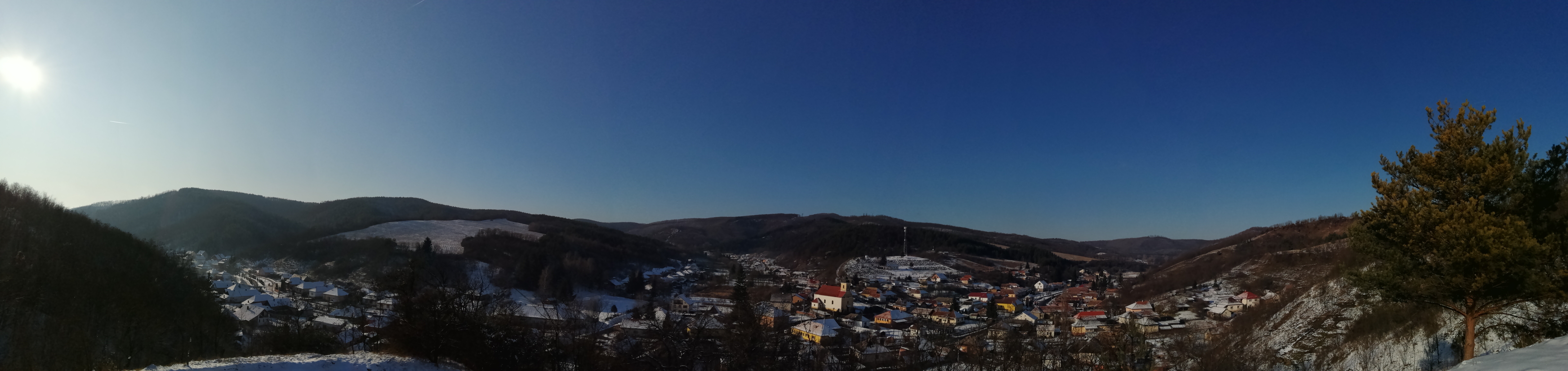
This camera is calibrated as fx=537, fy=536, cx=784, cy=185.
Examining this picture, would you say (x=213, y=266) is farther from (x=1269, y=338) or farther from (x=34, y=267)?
(x=1269, y=338)

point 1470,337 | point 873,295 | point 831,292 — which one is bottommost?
point 873,295

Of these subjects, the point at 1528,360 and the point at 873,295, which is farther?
the point at 873,295

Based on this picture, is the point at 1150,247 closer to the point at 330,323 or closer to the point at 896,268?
the point at 896,268

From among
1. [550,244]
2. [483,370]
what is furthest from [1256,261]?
[550,244]

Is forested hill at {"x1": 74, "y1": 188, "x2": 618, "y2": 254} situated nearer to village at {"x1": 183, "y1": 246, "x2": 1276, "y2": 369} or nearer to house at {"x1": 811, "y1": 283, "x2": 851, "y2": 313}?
village at {"x1": 183, "y1": 246, "x2": 1276, "y2": 369}

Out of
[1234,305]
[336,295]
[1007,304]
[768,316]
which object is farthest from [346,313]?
[1234,305]

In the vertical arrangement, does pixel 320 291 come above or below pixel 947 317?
below

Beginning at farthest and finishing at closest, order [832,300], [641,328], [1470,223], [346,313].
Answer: [832,300], [346,313], [641,328], [1470,223]

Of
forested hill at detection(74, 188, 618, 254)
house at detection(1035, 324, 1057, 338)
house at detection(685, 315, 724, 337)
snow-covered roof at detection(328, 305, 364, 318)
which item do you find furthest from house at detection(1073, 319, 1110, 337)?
forested hill at detection(74, 188, 618, 254)
